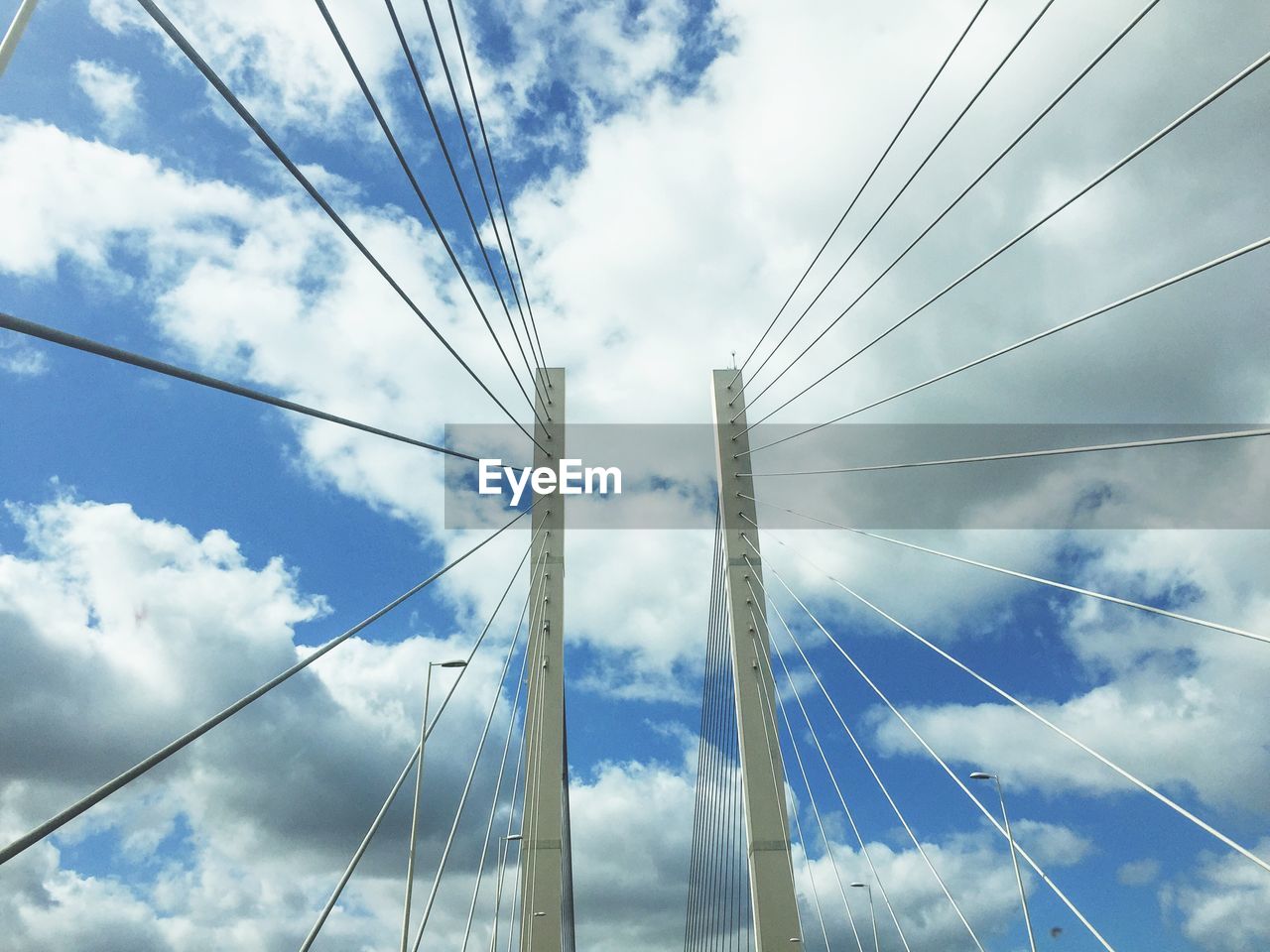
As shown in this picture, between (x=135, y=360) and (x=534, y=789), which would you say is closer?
(x=135, y=360)

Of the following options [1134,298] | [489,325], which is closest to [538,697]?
[489,325]

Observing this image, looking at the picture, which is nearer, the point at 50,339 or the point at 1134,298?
the point at 50,339

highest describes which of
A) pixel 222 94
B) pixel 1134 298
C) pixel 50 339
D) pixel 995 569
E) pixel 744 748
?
pixel 222 94

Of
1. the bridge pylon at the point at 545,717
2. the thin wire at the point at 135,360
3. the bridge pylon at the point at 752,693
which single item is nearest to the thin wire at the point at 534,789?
the bridge pylon at the point at 545,717

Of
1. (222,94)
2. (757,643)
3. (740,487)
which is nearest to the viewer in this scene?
(222,94)

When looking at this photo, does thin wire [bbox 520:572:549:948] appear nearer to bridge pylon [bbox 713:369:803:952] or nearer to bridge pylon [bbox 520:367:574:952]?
bridge pylon [bbox 520:367:574:952]

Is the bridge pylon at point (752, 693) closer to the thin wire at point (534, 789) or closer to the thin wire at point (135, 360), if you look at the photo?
the thin wire at point (534, 789)

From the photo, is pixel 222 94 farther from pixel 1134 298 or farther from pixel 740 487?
pixel 740 487

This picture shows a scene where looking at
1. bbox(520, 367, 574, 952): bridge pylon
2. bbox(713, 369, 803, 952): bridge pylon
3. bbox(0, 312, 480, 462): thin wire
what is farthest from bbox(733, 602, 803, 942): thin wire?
bbox(0, 312, 480, 462): thin wire

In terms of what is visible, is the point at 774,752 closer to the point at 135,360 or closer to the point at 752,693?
the point at 752,693

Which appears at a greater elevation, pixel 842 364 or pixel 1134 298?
pixel 842 364

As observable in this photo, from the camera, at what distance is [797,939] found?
32.3ft

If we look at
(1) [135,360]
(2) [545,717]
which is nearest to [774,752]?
(2) [545,717]

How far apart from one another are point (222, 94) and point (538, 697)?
9.41m
